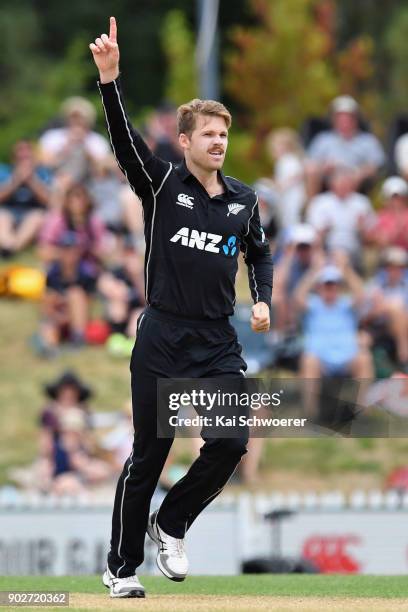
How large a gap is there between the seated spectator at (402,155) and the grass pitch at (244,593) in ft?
33.5

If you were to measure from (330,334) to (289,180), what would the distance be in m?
3.62

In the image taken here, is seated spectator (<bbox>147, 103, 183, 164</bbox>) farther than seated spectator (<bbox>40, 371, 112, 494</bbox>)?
Yes

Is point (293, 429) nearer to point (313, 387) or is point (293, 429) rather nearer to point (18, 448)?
point (313, 387)

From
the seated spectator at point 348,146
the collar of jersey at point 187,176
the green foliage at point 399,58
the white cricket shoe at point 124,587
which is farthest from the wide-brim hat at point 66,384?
the green foliage at point 399,58

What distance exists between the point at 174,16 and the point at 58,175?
14708 millimetres

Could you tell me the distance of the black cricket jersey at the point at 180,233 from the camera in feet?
27.3

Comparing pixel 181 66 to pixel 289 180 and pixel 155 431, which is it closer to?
pixel 289 180

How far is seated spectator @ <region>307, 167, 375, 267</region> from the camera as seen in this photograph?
19.3 metres

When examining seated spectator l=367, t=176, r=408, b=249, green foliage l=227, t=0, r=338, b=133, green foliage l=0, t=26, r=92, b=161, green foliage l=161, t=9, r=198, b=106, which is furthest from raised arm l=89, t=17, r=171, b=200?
green foliage l=0, t=26, r=92, b=161

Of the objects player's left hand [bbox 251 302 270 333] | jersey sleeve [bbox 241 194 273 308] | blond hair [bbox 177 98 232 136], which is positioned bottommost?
player's left hand [bbox 251 302 270 333]

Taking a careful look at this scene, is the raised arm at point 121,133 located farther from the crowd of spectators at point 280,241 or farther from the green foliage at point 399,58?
the green foliage at point 399,58

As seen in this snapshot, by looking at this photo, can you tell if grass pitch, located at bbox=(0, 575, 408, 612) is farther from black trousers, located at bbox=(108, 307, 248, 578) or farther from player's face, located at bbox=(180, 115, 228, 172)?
player's face, located at bbox=(180, 115, 228, 172)

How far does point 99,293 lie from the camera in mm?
19531

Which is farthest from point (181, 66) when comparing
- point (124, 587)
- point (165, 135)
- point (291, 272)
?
point (124, 587)
